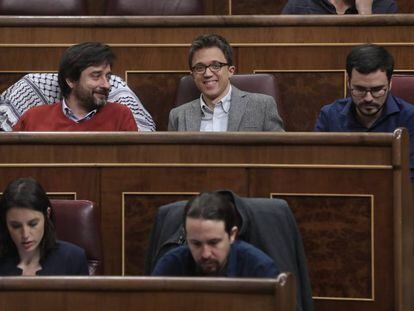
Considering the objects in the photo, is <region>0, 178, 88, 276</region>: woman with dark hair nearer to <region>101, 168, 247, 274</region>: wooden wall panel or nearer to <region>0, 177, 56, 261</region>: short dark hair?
<region>0, 177, 56, 261</region>: short dark hair

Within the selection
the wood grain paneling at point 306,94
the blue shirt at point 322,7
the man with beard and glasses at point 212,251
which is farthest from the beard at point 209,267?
the blue shirt at point 322,7

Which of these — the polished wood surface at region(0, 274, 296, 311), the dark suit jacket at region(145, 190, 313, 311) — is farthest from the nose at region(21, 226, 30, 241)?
the polished wood surface at region(0, 274, 296, 311)

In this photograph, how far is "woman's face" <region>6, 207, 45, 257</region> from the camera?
1216 millimetres

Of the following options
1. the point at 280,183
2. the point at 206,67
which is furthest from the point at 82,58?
the point at 280,183

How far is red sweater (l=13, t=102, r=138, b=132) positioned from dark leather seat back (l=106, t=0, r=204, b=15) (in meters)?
0.43

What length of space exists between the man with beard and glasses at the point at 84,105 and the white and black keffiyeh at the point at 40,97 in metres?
0.06

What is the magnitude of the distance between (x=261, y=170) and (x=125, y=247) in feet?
0.59

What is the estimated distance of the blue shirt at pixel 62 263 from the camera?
1213mm

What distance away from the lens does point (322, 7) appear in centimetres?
188

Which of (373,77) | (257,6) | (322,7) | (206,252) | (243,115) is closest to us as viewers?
(206,252)

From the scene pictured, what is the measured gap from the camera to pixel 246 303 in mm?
949

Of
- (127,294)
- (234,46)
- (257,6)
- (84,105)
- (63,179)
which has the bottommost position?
(127,294)

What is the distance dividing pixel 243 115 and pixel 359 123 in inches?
6.4

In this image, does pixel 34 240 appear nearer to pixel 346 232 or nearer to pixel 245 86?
pixel 346 232
